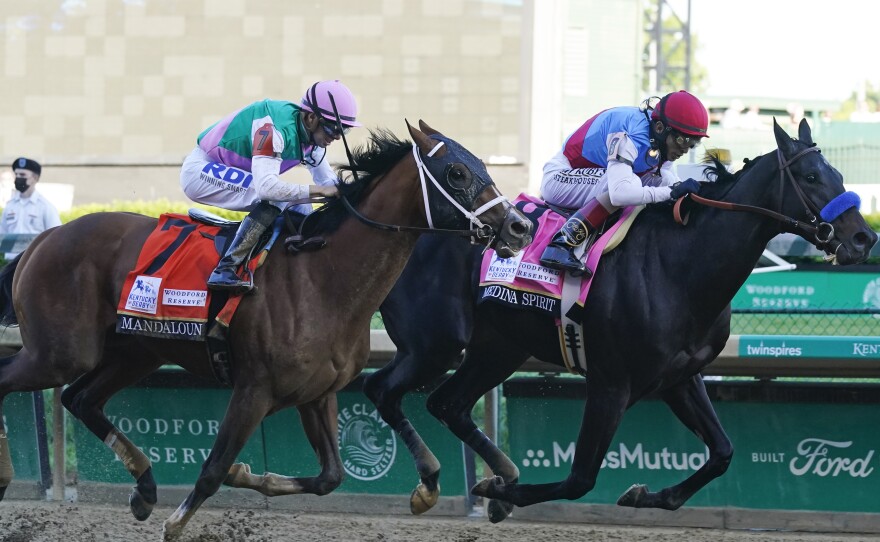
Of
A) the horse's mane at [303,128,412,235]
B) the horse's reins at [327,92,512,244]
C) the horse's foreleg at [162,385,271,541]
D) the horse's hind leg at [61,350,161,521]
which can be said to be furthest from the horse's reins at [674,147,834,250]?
the horse's hind leg at [61,350,161,521]

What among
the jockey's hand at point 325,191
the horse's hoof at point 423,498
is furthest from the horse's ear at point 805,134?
the horse's hoof at point 423,498

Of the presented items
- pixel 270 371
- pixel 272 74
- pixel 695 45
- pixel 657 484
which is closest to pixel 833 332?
pixel 657 484

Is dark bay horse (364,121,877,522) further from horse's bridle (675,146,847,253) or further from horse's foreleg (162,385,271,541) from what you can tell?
horse's foreleg (162,385,271,541)

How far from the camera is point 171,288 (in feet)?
17.4

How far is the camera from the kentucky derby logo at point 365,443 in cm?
705

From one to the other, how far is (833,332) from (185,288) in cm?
396

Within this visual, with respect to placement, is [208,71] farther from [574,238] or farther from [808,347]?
[574,238]

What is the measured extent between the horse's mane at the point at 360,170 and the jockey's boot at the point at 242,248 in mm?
182

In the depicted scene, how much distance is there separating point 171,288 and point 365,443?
2162 mm

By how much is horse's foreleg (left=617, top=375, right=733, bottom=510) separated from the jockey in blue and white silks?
0.80 m

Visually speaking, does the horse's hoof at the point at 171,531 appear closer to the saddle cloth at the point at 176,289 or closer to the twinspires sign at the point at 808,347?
the saddle cloth at the point at 176,289

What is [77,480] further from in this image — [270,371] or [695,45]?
[695,45]

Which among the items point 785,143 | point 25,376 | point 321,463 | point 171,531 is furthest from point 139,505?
point 785,143

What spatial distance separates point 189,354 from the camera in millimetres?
5410
